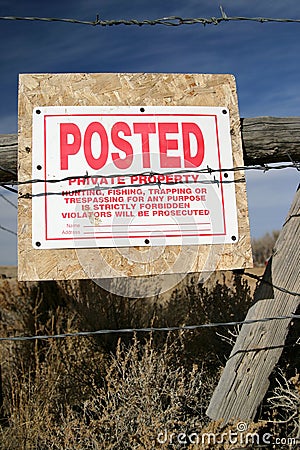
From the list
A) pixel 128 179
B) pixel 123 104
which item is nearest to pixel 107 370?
pixel 128 179

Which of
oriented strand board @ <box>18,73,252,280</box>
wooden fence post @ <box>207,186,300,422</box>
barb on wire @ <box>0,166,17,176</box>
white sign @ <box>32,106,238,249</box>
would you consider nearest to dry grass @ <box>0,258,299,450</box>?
wooden fence post @ <box>207,186,300,422</box>

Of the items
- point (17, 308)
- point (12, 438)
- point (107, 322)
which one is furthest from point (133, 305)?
point (12, 438)

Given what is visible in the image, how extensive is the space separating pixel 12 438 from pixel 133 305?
241 cm

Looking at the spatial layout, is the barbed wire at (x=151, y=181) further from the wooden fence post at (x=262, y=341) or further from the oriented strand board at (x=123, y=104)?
the wooden fence post at (x=262, y=341)

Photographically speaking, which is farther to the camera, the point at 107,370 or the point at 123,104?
the point at 107,370

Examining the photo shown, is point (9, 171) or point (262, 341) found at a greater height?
point (9, 171)

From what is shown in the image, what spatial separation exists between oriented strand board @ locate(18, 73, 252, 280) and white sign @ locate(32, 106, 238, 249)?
0.04 meters

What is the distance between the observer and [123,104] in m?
2.87

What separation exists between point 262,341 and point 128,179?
116 cm

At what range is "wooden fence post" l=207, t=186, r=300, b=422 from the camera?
2.78 metres

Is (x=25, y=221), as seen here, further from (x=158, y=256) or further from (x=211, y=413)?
(x=211, y=413)

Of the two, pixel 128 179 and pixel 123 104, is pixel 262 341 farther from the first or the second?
pixel 123 104

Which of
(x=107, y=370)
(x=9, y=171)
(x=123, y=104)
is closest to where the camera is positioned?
(x=9, y=171)

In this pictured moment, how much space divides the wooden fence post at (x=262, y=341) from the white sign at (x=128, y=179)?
0.33 meters
